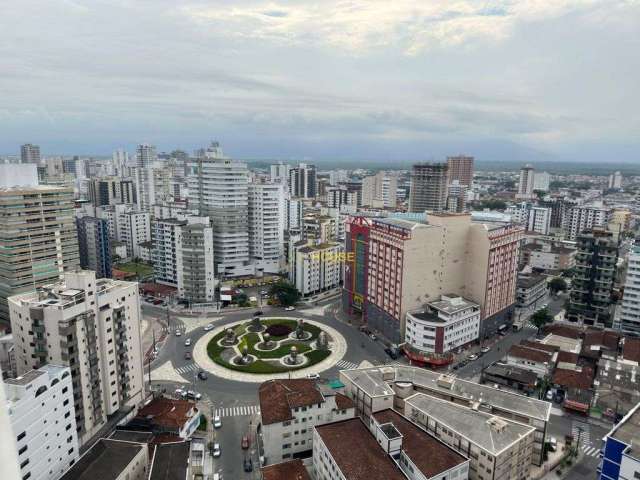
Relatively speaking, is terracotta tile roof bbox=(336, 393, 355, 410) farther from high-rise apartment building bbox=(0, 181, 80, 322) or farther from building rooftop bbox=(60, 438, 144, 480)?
high-rise apartment building bbox=(0, 181, 80, 322)

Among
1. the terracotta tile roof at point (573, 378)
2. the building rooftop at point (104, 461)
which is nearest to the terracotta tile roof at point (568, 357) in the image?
the terracotta tile roof at point (573, 378)

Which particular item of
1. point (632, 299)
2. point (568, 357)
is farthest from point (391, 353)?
point (632, 299)

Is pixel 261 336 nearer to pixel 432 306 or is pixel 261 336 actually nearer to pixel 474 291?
pixel 432 306

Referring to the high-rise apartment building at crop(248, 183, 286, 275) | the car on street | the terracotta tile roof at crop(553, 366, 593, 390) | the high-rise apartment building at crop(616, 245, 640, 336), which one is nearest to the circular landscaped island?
the car on street

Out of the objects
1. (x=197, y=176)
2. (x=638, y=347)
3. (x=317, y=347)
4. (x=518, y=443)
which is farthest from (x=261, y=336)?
(x=638, y=347)

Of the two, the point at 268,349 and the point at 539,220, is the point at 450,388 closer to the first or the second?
the point at 268,349
